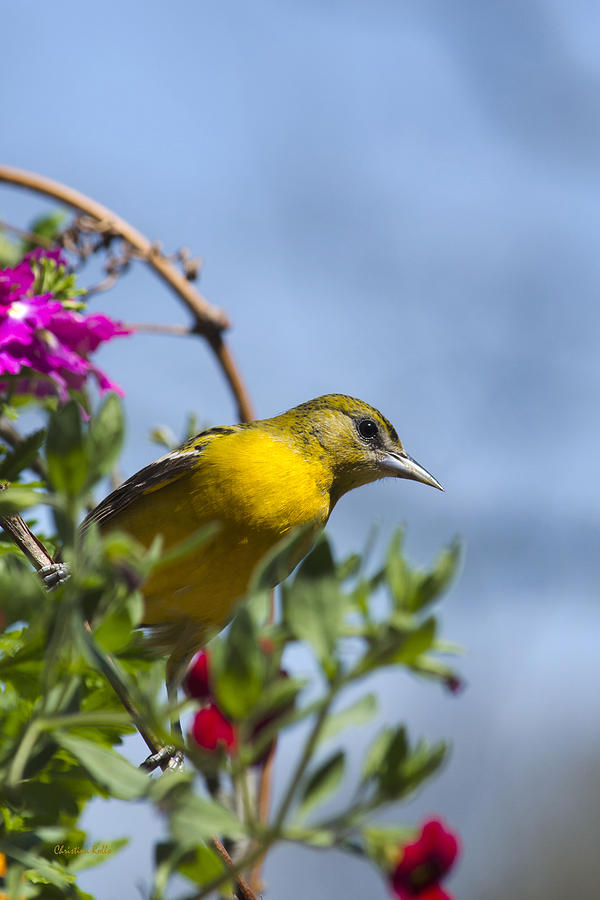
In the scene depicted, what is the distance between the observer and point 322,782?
1018mm

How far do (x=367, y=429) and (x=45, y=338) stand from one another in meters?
2.52

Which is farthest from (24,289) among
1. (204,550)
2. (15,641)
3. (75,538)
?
(75,538)

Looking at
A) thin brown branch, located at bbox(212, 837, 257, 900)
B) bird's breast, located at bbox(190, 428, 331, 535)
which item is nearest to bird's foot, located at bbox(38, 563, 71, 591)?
thin brown branch, located at bbox(212, 837, 257, 900)

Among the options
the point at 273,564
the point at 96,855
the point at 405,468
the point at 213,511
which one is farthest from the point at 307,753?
the point at 405,468

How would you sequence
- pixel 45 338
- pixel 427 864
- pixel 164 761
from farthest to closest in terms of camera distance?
pixel 164 761 < pixel 45 338 < pixel 427 864

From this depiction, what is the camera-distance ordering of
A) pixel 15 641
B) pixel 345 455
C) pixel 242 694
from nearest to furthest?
pixel 242 694 → pixel 15 641 → pixel 345 455

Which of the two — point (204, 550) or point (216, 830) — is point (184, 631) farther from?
point (216, 830)

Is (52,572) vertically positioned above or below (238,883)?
above

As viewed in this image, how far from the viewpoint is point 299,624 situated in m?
0.97

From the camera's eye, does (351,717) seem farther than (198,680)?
No

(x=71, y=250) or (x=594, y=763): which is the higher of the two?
(x=71, y=250)

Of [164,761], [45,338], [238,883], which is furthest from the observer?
[164,761]

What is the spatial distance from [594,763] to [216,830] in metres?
15.8

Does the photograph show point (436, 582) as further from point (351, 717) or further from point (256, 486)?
point (256, 486)
